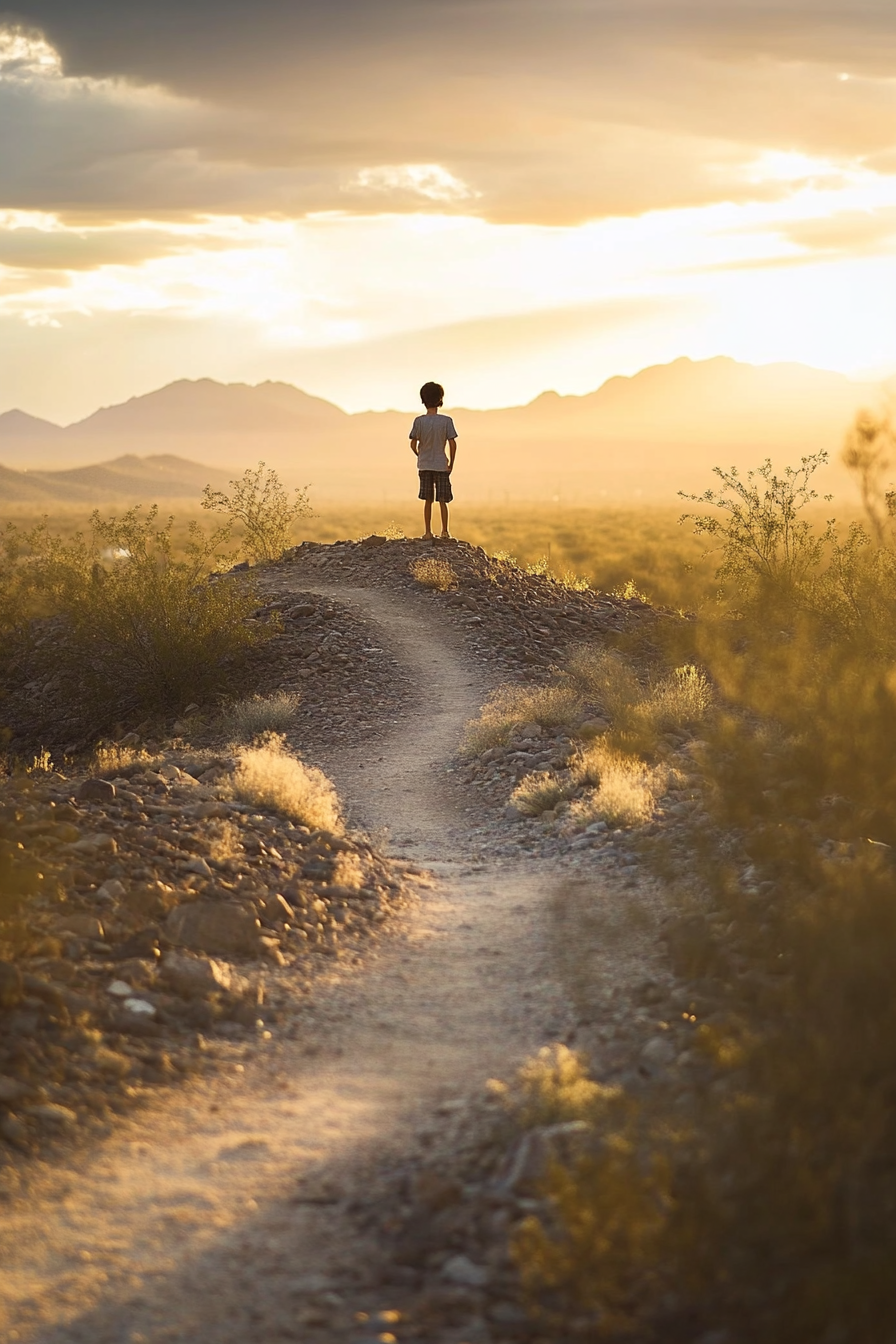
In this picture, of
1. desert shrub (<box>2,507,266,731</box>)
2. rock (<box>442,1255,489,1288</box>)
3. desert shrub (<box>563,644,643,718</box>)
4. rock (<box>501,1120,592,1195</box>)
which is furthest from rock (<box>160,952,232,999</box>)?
desert shrub (<box>2,507,266,731</box>)

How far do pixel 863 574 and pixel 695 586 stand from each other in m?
10.7

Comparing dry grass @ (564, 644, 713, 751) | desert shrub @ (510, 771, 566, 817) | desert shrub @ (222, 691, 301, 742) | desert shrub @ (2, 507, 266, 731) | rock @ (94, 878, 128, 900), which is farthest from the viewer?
desert shrub @ (2, 507, 266, 731)

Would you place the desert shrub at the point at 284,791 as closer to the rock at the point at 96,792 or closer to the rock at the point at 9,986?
the rock at the point at 96,792

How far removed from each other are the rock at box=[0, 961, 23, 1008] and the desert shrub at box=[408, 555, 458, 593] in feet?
42.2

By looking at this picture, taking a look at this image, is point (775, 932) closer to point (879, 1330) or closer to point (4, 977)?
point (879, 1330)

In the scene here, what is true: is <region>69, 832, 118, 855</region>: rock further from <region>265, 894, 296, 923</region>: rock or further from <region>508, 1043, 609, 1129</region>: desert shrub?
<region>508, 1043, 609, 1129</region>: desert shrub

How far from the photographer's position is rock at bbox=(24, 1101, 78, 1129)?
15.4 feet

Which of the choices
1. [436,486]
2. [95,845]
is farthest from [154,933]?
[436,486]

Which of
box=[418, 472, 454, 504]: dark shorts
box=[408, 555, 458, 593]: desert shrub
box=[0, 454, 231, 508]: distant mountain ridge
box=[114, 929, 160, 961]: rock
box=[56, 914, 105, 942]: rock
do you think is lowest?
box=[114, 929, 160, 961]: rock

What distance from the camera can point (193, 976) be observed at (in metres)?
5.99

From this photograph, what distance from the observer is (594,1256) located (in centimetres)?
340

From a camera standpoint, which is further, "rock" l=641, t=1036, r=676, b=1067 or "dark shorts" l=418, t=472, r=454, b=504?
"dark shorts" l=418, t=472, r=454, b=504

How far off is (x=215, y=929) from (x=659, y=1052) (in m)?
2.57

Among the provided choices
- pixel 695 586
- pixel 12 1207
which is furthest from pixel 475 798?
pixel 695 586
